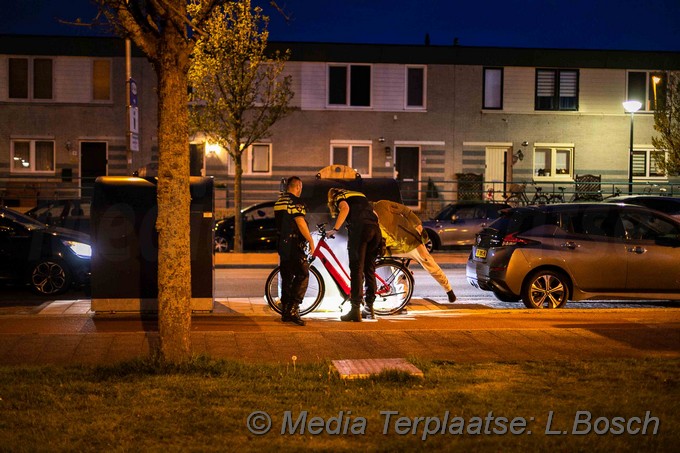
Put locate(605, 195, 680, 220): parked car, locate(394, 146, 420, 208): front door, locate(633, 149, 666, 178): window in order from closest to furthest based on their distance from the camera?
locate(605, 195, 680, 220): parked car, locate(394, 146, 420, 208): front door, locate(633, 149, 666, 178): window

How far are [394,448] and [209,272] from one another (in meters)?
6.42

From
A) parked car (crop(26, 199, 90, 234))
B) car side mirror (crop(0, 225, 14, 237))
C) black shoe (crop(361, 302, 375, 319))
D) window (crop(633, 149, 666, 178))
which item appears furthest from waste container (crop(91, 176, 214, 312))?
window (crop(633, 149, 666, 178))

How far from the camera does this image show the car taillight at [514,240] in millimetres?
12891

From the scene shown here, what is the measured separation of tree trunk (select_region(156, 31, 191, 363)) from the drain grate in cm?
143

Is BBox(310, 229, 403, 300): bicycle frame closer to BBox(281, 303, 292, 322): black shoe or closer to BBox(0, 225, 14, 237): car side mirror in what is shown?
BBox(281, 303, 292, 322): black shoe

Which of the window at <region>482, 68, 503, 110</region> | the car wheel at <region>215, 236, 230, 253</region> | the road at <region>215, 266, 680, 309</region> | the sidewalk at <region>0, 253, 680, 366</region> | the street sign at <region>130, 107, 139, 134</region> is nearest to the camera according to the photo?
the sidewalk at <region>0, 253, 680, 366</region>

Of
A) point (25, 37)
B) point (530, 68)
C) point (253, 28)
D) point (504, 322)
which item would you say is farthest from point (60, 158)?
point (504, 322)

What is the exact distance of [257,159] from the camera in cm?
3284

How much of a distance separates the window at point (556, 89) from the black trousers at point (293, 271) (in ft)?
81.6

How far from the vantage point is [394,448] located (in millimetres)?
5492

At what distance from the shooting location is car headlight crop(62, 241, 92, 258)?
15.1 metres

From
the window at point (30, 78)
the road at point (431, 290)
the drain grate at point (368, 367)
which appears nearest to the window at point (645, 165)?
the road at point (431, 290)

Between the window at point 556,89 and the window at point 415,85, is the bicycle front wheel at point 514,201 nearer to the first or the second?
the window at point 556,89

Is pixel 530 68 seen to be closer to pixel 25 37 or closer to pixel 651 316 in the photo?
pixel 25 37
